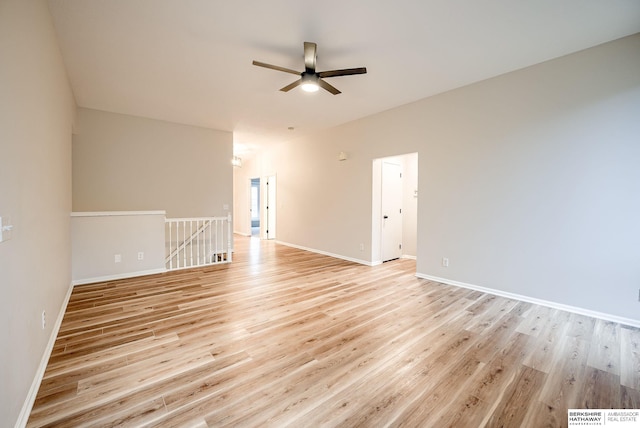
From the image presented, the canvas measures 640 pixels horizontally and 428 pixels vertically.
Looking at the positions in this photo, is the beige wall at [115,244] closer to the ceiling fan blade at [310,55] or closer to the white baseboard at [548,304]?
the ceiling fan blade at [310,55]

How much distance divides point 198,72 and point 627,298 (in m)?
5.64

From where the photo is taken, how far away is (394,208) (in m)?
5.81

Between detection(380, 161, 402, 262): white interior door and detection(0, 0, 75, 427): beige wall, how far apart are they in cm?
487

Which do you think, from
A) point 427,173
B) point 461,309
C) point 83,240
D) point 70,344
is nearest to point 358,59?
point 427,173

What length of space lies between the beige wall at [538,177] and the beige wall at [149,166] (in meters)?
3.84

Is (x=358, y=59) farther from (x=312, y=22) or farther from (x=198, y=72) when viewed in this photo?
(x=198, y=72)

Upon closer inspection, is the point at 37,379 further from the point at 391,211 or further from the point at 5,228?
the point at 391,211

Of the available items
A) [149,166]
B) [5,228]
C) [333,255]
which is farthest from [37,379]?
[333,255]

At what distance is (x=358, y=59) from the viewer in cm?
318

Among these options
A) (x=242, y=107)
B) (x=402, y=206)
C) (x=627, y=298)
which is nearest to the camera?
(x=627, y=298)

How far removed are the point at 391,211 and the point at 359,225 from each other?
80cm

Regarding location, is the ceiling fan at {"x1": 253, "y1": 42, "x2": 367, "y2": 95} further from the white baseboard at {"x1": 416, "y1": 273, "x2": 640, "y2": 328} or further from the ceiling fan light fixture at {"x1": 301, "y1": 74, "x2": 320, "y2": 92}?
the white baseboard at {"x1": 416, "y1": 273, "x2": 640, "y2": 328}

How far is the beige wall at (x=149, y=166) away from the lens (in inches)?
190

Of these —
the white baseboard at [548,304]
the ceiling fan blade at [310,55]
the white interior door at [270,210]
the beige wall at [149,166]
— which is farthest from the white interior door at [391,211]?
the white interior door at [270,210]
